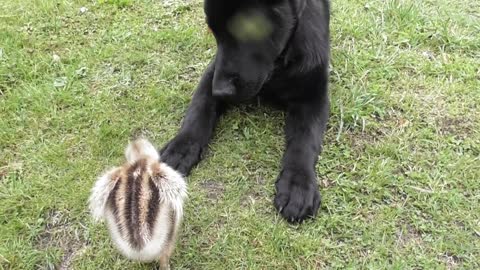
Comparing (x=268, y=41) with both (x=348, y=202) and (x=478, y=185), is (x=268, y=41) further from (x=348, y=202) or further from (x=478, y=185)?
(x=478, y=185)

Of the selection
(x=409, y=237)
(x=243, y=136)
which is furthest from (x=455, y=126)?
(x=243, y=136)

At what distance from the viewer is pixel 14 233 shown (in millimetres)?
2232

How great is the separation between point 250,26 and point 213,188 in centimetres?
69

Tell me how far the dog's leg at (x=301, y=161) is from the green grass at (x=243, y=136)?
0.06 metres

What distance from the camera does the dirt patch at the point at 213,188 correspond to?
2.39 meters

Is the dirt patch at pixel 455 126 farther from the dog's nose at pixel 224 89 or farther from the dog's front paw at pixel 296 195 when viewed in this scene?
the dog's nose at pixel 224 89

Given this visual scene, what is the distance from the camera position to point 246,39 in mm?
2275

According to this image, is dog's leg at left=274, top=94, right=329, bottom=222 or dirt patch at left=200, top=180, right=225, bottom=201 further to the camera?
dirt patch at left=200, top=180, right=225, bottom=201

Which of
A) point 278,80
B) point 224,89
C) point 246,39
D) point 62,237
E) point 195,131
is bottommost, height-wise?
point 62,237

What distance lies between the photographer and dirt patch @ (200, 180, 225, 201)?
239 centimetres

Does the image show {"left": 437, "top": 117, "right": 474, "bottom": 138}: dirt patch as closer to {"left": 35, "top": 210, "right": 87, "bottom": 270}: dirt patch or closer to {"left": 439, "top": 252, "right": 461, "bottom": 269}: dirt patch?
{"left": 439, "top": 252, "right": 461, "bottom": 269}: dirt patch

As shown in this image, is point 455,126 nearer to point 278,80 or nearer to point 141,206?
point 278,80

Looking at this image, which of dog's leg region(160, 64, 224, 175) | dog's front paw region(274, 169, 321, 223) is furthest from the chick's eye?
dog's front paw region(274, 169, 321, 223)

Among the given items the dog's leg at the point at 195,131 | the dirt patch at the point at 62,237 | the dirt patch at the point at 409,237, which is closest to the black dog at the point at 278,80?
the dog's leg at the point at 195,131
